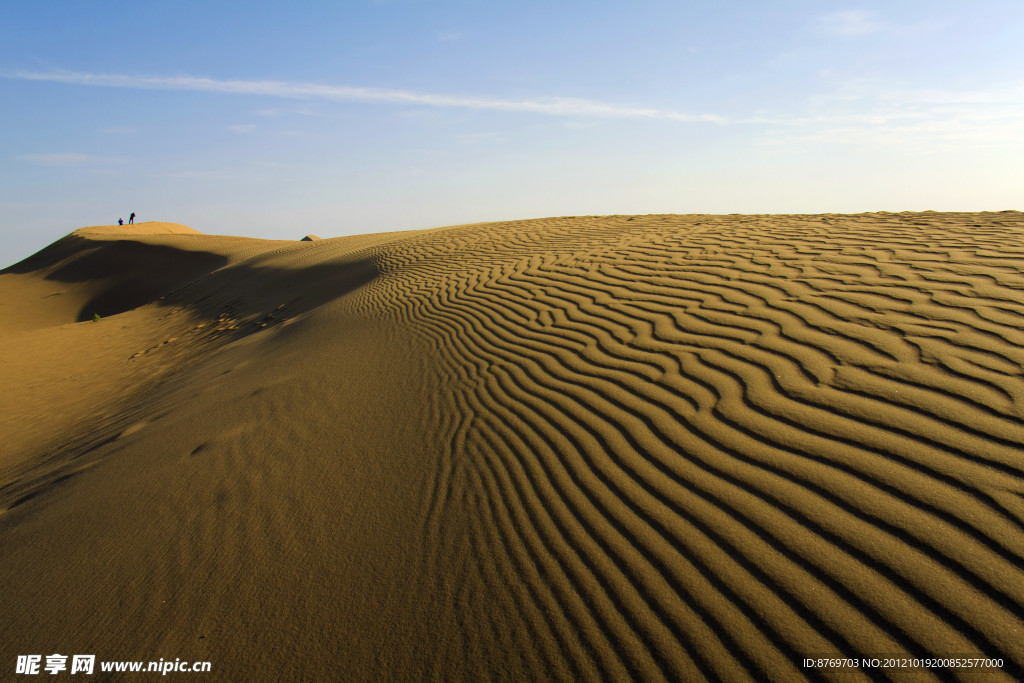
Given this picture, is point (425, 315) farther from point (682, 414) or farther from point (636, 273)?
point (682, 414)

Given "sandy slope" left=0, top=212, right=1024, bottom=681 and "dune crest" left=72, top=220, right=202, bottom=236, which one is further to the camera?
"dune crest" left=72, top=220, right=202, bottom=236

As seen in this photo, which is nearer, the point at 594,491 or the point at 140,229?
the point at 594,491

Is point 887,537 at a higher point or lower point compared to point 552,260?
lower

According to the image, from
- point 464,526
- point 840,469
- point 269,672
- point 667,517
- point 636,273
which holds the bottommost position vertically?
point 269,672

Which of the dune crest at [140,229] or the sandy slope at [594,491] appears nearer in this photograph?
the sandy slope at [594,491]

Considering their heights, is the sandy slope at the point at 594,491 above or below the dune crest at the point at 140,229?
below

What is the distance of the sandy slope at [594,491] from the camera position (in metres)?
2.01

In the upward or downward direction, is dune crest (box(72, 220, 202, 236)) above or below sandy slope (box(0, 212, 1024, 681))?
above

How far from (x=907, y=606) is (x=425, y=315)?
19.9 feet

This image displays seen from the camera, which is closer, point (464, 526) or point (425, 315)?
point (464, 526)

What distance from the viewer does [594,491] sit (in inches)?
111

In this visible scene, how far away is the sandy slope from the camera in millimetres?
2010

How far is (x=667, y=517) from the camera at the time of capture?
2498 millimetres

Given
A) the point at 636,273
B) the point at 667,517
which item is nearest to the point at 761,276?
the point at 636,273
